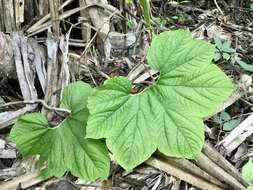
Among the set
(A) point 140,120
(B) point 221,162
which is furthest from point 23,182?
(B) point 221,162

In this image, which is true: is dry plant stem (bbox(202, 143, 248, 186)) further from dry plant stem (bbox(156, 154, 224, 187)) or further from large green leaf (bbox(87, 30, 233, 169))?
large green leaf (bbox(87, 30, 233, 169))

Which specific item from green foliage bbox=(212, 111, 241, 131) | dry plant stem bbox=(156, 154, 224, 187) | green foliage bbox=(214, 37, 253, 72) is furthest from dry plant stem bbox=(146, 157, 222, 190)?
green foliage bbox=(214, 37, 253, 72)

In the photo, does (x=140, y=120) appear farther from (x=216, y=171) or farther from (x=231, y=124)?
(x=231, y=124)

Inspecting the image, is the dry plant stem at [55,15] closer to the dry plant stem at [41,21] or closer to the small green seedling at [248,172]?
the dry plant stem at [41,21]

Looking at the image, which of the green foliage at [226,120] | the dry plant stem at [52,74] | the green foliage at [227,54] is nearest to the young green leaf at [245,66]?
the green foliage at [227,54]

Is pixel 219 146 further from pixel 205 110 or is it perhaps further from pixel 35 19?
pixel 35 19
